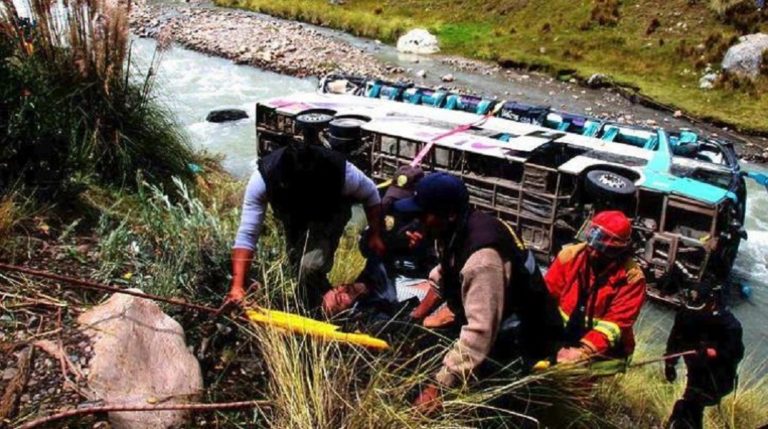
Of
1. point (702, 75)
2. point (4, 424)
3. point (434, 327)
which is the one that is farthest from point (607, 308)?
point (702, 75)

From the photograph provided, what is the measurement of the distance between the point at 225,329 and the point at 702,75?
68.7 feet

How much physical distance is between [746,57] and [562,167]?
46.1 feet

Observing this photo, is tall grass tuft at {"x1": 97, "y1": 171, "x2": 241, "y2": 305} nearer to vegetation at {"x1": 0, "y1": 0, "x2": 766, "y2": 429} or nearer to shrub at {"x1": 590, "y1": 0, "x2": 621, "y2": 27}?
vegetation at {"x1": 0, "y1": 0, "x2": 766, "y2": 429}

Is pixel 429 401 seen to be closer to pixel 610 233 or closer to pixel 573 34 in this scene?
pixel 610 233

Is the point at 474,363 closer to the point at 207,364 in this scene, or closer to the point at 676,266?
the point at 207,364

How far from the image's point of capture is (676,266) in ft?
29.3

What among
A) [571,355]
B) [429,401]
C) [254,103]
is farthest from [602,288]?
[254,103]

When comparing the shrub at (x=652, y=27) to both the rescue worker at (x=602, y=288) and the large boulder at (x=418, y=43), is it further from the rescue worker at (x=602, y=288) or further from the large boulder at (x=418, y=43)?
the rescue worker at (x=602, y=288)

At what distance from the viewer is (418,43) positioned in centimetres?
2598

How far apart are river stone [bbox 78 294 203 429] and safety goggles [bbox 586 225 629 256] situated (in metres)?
2.21

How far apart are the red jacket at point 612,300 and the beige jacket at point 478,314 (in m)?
1.04

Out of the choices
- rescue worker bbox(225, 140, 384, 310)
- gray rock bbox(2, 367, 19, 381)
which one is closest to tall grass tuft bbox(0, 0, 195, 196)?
rescue worker bbox(225, 140, 384, 310)

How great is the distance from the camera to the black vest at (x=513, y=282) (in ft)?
9.77

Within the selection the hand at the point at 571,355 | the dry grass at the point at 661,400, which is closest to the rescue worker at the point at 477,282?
the hand at the point at 571,355
